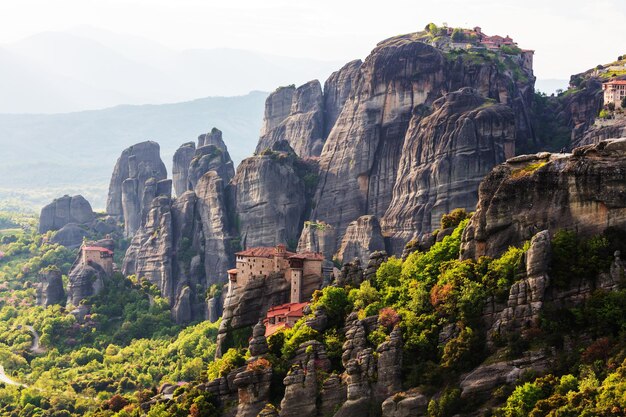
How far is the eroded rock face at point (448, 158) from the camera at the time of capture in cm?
11169

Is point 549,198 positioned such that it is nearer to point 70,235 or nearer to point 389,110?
point 389,110

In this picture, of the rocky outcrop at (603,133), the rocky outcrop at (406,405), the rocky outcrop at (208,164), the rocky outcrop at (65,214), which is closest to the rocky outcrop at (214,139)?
the rocky outcrop at (208,164)

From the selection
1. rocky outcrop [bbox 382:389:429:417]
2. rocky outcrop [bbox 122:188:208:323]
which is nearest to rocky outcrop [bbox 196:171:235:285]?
rocky outcrop [bbox 122:188:208:323]

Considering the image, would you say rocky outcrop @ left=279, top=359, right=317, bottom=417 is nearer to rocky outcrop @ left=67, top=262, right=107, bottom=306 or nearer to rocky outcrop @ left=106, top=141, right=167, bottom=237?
rocky outcrop @ left=67, top=262, right=107, bottom=306

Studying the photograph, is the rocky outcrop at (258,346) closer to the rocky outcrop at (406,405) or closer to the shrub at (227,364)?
the shrub at (227,364)

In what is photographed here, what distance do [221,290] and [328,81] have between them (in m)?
39.2

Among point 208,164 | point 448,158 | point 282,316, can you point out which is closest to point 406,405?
point 282,316

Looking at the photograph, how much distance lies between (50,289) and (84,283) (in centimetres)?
569

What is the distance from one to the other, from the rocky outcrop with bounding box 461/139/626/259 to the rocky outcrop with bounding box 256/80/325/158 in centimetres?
7684

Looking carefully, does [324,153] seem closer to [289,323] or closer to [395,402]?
[289,323]

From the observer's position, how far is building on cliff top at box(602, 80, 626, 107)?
116656mm

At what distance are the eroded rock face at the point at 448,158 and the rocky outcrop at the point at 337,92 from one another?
29558 millimetres

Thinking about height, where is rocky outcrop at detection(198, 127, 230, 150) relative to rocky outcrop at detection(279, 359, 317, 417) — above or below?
above

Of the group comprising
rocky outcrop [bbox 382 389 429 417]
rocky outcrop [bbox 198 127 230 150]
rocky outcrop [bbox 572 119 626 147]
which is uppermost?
rocky outcrop [bbox 198 127 230 150]
